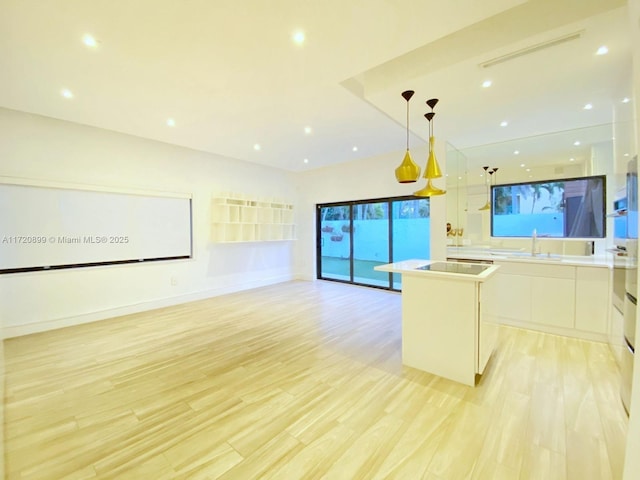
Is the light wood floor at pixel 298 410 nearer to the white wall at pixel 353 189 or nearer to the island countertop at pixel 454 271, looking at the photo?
the island countertop at pixel 454 271

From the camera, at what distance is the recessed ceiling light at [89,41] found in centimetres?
224

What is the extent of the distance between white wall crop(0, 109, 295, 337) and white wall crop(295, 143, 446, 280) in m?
1.36

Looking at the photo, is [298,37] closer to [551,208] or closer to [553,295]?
[553,295]

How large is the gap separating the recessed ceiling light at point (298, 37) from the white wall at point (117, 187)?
12.3 feet

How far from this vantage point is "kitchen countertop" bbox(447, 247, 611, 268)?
335 centimetres

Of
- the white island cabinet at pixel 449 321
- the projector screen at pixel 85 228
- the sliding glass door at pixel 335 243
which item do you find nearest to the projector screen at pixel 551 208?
the white island cabinet at pixel 449 321

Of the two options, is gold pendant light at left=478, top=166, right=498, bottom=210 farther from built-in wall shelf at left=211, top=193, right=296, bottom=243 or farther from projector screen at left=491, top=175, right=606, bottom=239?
built-in wall shelf at left=211, top=193, right=296, bottom=243

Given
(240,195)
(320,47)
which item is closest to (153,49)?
(320,47)

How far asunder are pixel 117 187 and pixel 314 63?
12.4ft

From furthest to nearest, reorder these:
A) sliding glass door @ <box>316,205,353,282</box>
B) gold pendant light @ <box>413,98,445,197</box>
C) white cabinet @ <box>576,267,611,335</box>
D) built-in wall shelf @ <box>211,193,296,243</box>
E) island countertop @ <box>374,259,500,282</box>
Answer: sliding glass door @ <box>316,205,353,282</box>, built-in wall shelf @ <box>211,193,296,243</box>, white cabinet @ <box>576,267,611,335</box>, gold pendant light @ <box>413,98,445,197</box>, island countertop @ <box>374,259,500,282</box>

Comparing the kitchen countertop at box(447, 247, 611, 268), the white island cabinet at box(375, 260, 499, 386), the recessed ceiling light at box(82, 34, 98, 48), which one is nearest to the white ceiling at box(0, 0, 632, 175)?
the recessed ceiling light at box(82, 34, 98, 48)

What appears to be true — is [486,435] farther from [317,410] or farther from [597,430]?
[317,410]

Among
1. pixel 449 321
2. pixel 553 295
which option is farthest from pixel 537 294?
pixel 449 321

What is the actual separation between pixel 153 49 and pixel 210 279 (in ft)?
13.9
